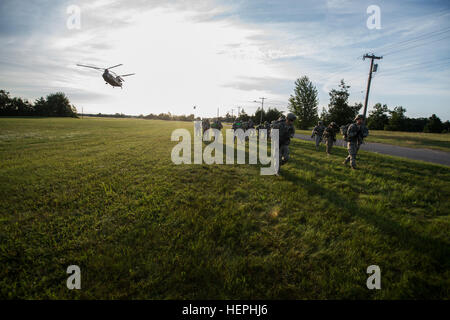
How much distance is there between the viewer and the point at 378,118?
7194 cm

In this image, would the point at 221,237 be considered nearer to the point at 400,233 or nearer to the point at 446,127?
the point at 400,233

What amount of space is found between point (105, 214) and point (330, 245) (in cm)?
492

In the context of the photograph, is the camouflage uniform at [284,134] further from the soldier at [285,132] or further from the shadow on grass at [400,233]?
the shadow on grass at [400,233]

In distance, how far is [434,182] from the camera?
6.88 meters

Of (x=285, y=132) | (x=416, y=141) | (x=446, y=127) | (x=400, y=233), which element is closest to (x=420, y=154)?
(x=285, y=132)

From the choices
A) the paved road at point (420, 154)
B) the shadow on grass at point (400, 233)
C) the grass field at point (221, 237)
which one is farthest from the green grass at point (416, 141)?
the shadow on grass at point (400, 233)

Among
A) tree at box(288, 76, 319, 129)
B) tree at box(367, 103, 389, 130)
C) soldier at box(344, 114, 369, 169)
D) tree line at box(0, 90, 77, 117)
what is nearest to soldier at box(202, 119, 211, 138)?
soldier at box(344, 114, 369, 169)

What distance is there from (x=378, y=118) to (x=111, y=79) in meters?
89.5

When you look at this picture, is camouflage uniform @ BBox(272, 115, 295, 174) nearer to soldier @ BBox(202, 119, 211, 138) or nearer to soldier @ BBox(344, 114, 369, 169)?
soldier @ BBox(344, 114, 369, 169)

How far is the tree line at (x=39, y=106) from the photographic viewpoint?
70688mm

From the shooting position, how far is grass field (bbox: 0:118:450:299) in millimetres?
2553

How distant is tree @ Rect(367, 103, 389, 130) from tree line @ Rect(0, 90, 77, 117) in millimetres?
133373
